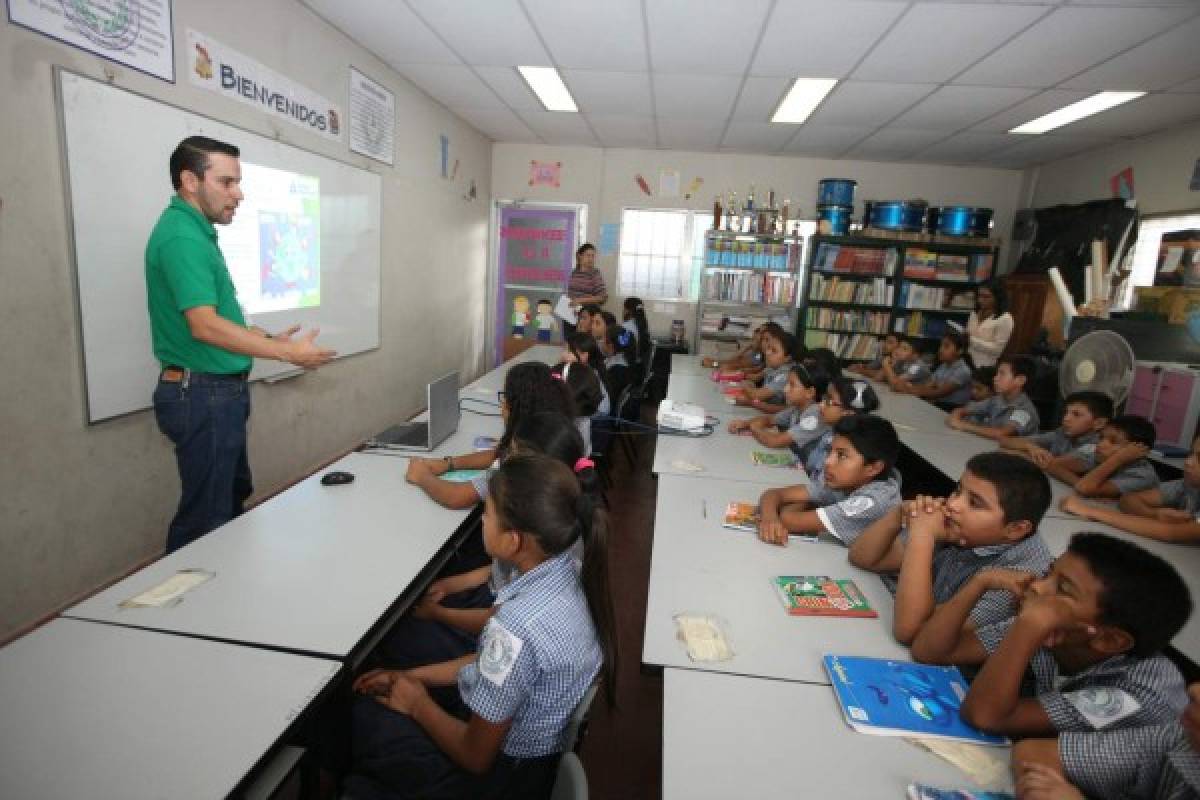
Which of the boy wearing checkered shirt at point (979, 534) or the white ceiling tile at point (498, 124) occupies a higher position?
the white ceiling tile at point (498, 124)

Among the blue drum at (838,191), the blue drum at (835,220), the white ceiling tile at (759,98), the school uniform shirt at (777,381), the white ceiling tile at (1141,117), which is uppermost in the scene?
the white ceiling tile at (759,98)

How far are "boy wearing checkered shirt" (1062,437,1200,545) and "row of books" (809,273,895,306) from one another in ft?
15.3

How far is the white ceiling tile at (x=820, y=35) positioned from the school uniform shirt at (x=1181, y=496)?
2407 millimetres

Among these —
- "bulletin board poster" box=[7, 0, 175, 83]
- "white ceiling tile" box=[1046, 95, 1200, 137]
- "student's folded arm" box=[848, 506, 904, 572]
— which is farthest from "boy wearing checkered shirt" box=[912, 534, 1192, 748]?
"white ceiling tile" box=[1046, 95, 1200, 137]

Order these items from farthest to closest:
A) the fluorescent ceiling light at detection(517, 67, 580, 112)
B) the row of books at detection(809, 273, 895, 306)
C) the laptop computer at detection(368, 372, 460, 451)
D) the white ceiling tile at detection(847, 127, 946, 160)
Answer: the row of books at detection(809, 273, 895, 306) → the white ceiling tile at detection(847, 127, 946, 160) → the fluorescent ceiling light at detection(517, 67, 580, 112) → the laptop computer at detection(368, 372, 460, 451)

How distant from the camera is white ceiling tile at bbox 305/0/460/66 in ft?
11.3

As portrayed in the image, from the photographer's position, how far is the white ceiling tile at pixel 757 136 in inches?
217

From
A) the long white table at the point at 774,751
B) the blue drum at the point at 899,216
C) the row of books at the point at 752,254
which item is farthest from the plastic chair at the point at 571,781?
the blue drum at the point at 899,216

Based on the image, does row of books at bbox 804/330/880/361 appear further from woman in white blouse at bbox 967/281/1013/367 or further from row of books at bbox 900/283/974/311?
woman in white blouse at bbox 967/281/1013/367

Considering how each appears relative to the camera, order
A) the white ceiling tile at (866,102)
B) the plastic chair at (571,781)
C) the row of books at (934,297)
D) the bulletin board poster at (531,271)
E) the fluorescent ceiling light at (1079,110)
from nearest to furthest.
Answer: the plastic chair at (571,781) → the fluorescent ceiling light at (1079,110) → the white ceiling tile at (866,102) → the row of books at (934,297) → the bulletin board poster at (531,271)

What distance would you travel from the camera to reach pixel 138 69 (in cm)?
246

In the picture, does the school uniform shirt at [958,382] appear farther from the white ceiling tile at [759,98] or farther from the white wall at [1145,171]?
the white ceiling tile at [759,98]

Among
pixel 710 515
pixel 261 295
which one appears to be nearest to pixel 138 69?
pixel 261 295

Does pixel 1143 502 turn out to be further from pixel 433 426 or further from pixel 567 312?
pixel 567 312
